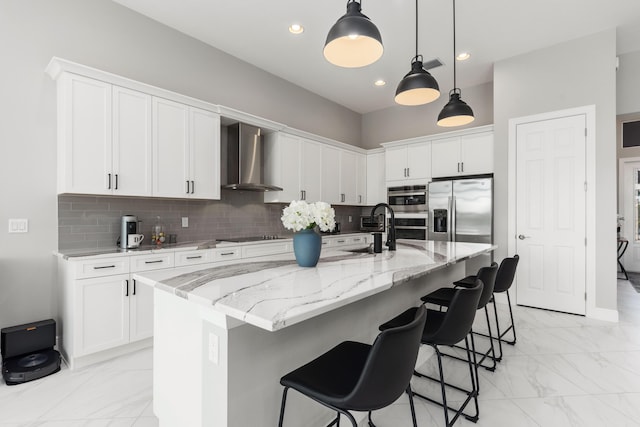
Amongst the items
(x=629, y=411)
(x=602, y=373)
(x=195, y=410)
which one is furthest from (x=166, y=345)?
(x=602, y=373)

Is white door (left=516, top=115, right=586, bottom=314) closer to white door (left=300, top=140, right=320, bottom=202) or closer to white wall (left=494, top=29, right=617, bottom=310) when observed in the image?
white wall (left=494, top=29, right=617, bottom=310)

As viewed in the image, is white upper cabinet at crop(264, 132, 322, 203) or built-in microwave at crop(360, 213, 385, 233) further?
built-in microwave at crop(360, 213, 385, 233)

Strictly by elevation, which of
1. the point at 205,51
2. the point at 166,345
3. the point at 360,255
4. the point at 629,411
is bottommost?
the point at 629,411

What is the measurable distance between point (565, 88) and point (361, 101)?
3.14 m

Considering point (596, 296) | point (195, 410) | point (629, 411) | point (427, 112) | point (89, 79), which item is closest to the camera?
point (195, 410)

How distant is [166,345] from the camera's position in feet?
5.20

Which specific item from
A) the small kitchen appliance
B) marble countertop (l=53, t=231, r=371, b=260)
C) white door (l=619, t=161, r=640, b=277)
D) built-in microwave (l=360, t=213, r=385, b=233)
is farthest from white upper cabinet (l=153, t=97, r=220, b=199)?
white door (l=619, t=161, r=640, b=277)

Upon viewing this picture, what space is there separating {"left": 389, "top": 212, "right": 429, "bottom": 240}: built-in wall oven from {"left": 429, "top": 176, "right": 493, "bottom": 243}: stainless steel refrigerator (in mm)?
165

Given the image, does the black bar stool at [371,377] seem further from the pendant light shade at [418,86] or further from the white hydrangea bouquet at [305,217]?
the pendant light shade at [418,86]

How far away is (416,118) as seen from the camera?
5930mm

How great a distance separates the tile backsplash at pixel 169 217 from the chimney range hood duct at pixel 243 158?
1.06 ft

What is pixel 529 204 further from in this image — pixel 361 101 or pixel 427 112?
pixel 361 101

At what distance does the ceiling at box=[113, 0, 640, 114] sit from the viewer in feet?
10.8

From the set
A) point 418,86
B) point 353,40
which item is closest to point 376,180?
point 418,86
